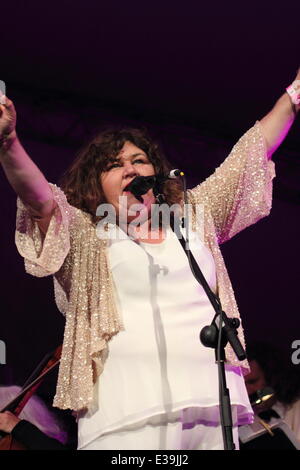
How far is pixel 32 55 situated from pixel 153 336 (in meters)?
2.91

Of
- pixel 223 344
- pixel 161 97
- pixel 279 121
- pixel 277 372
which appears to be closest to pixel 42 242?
pixel 223 344

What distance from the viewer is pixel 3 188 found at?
4543 mm

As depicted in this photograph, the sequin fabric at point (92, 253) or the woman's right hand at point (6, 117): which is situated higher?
the woman's right hand at point (6, 117)

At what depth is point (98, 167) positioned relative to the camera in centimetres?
230

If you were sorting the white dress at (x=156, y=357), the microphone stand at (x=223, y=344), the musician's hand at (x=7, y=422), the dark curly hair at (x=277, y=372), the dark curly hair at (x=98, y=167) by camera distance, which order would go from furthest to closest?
the dark curly hair at (x=277, y=372) < the musician's hand at (x=7, y=422) < the dark curly hair at (x=98, y=167) < the white dress at (x=156, y=357) < the microphone stand at (x=223, y=344)

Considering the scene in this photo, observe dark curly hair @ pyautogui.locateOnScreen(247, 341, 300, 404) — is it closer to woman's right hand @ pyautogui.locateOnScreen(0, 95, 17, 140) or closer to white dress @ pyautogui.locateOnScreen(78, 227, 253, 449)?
white dress @ pyautogui.locateOnScreen(78, 227, 253, 449)

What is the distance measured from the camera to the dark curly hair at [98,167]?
2.26 m

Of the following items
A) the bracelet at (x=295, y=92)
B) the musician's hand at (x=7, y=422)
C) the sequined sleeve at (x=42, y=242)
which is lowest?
the musician's hand at (x=7, y=422)

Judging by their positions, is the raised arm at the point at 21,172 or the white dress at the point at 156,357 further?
the white dress at the point at 156,357

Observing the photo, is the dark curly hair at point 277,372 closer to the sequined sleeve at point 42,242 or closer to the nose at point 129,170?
the nose at point 129,170

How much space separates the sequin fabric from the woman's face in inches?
4.5

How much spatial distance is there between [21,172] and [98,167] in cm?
54

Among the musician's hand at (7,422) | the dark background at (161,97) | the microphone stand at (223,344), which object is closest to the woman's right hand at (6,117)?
the microphone stand at (223,344)

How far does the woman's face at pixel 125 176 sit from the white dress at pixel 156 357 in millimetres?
182
